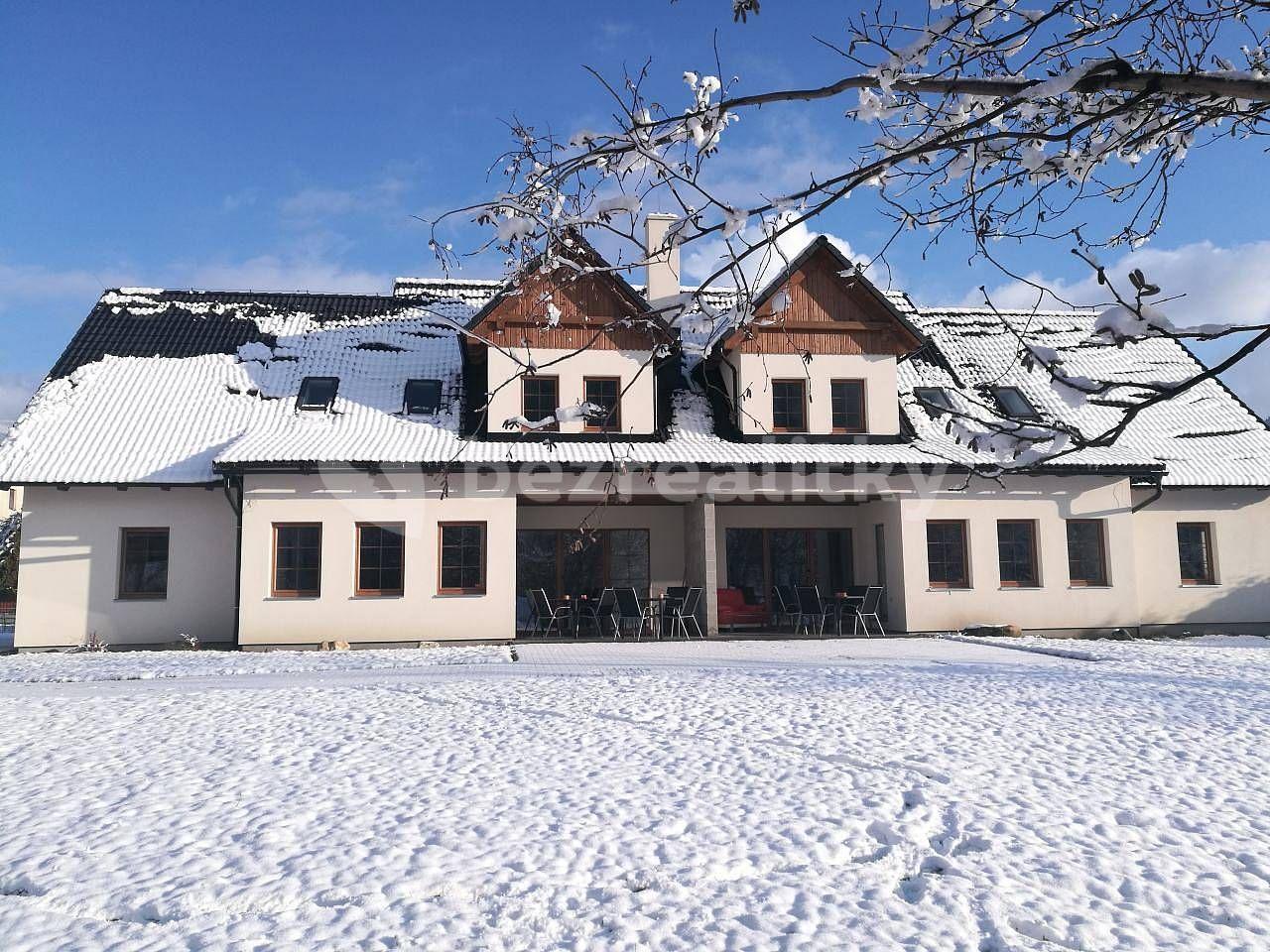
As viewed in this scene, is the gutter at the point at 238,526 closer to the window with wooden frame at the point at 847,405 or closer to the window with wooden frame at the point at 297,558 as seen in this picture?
the window with wooden frame at the point at 297,558

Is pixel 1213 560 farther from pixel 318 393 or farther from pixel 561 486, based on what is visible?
pixel 318 393

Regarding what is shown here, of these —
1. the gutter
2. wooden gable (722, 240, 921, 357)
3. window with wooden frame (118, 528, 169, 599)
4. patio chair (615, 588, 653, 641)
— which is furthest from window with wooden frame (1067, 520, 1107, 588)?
window with wooden frame (118, 528, 169, 599)

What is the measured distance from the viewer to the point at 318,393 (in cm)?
1564

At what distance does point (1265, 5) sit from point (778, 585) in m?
14.7

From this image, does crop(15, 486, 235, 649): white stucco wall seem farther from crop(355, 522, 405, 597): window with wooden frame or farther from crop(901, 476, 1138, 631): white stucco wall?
crop(901, 476, 1138, 631): white stucco wall

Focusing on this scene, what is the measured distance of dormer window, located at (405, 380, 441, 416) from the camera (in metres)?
15.4

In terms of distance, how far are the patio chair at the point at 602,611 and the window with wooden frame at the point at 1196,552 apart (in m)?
10.3

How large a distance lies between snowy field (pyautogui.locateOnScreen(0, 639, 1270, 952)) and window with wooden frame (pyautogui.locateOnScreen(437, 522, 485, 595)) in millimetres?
4636

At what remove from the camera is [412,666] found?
11.1m

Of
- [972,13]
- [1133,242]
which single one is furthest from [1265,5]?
[1133,242]

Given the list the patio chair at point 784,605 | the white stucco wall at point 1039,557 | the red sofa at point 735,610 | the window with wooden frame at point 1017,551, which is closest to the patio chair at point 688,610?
the red sofa at point 735,610

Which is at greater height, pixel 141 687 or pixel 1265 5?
pixel 1265 5

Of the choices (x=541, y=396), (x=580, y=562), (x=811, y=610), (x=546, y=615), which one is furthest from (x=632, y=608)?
(x=541, y=396)

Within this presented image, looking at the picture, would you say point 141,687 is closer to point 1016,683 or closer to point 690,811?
point 690,811
